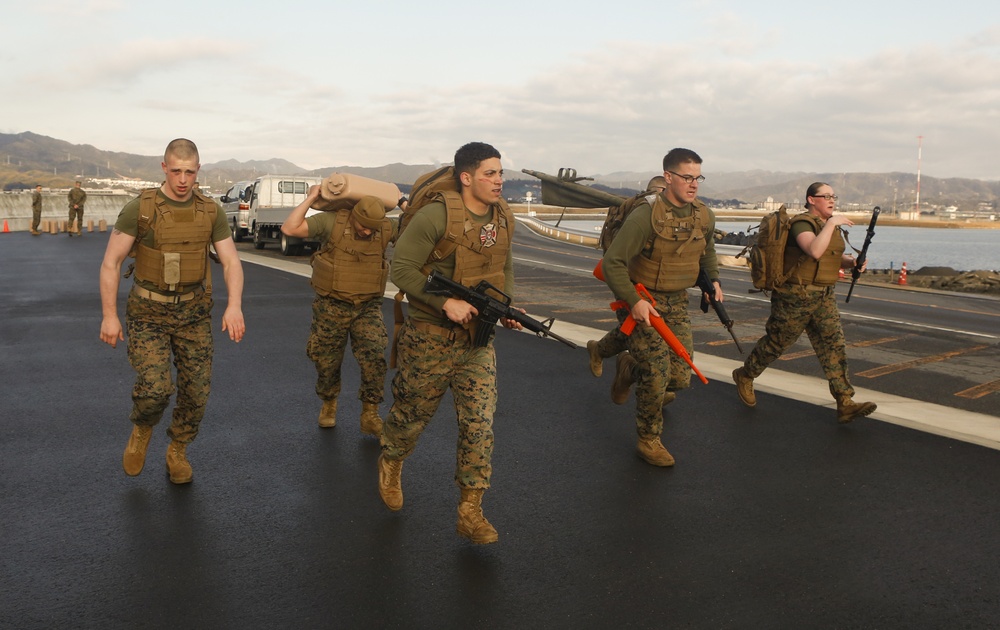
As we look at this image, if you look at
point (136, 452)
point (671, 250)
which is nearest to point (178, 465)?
point (136, 452)

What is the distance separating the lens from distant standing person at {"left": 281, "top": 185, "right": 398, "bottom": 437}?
6.00m

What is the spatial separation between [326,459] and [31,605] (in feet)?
7.22

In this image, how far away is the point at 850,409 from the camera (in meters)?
6.41

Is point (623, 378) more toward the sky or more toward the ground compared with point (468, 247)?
more toward the ground

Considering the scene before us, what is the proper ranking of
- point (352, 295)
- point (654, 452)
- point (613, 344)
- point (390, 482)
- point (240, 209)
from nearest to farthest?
point (390, 482) → point (654, 452) → point (352, 295) → point (613, 344) → point (240, 209)

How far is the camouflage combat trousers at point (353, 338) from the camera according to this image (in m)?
6.09

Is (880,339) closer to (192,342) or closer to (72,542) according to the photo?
(192,342)

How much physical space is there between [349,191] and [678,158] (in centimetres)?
219

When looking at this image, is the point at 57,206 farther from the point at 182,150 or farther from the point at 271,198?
the point at 182,150

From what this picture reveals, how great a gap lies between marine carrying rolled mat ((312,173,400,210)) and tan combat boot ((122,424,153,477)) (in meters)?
1.81

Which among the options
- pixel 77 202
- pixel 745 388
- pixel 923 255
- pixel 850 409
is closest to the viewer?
pixel 850 409

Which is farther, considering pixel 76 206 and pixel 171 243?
pixel 76 206

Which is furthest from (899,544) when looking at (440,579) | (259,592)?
(259,592)

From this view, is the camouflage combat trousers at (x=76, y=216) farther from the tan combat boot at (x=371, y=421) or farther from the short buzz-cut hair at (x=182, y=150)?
the short buzz-cut hair at (x=182, y=150)
